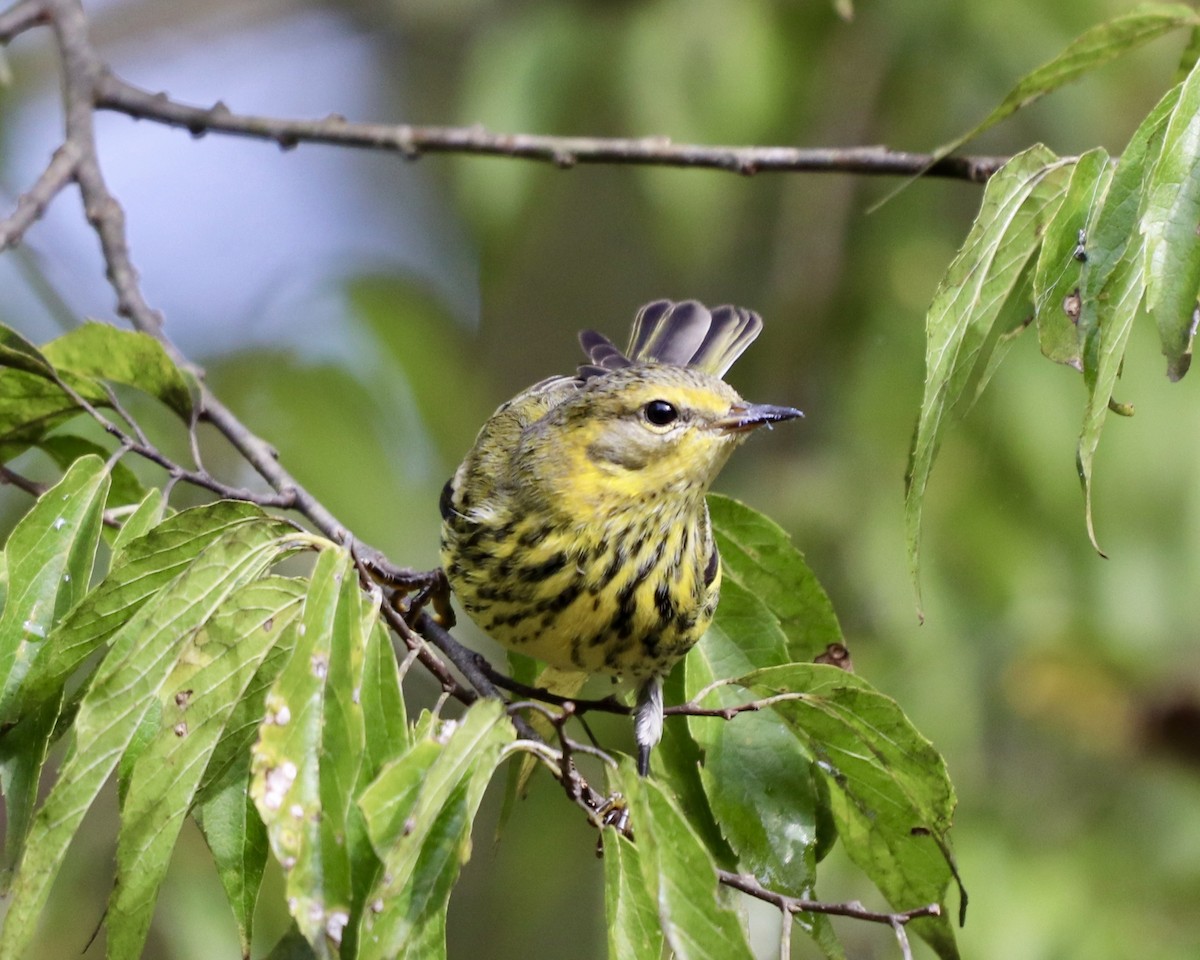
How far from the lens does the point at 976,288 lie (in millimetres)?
1767

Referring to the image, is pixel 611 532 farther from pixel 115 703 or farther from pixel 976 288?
pixel 115 703

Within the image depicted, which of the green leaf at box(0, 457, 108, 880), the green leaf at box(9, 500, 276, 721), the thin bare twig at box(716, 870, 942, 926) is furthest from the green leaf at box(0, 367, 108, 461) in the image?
the thin bare twig at box(716, 870, 942, 926)

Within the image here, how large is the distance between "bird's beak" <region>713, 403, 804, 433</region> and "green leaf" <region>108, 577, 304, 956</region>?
1062 mm

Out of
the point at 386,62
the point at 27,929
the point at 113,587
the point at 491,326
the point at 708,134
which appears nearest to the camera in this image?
the point at 27,929

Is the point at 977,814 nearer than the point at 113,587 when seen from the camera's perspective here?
No

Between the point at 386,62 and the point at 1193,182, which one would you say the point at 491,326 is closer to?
the point at 386,62

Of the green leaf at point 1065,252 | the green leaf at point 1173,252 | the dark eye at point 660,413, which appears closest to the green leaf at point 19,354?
the dark eye at point 660,413

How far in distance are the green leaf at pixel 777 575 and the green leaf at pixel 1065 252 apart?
0.64 metres

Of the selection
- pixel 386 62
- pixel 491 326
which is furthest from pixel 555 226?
pixel 386 62

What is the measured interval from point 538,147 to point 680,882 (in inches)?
76.0

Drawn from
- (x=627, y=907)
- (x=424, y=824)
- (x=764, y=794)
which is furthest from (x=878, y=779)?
(x=424, y=824)

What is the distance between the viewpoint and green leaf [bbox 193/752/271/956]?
171 cm

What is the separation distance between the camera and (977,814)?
158 inches

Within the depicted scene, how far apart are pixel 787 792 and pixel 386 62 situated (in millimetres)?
7590
